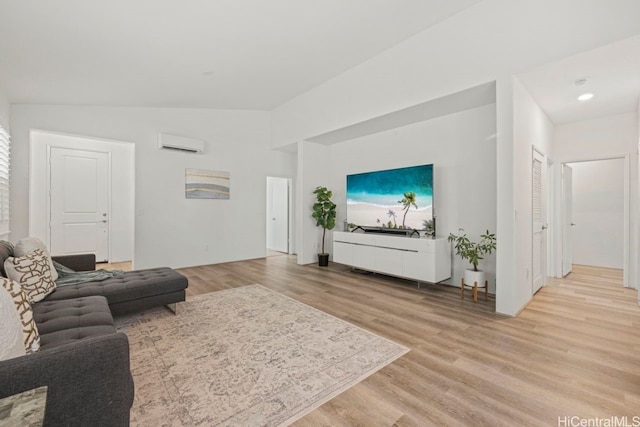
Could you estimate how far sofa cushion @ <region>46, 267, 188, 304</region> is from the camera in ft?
8.47

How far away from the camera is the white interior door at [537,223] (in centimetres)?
367

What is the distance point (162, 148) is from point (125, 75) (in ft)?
5.74

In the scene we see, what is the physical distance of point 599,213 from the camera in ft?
18.1

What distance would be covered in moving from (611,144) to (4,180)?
8.41 m

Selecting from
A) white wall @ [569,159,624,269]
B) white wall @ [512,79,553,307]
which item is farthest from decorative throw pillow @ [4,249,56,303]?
white wall @ [569,159,624,269]

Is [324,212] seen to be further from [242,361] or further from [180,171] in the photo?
[242,361]

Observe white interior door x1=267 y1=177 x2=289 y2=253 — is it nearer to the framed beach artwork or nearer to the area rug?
the framed beach artwork

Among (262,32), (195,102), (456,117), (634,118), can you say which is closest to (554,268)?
(634,118)

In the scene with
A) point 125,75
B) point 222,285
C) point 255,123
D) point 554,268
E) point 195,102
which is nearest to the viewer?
point 125,75

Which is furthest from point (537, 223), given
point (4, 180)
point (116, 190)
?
point (116, 190)

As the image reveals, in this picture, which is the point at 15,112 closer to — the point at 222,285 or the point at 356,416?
the point at 222,285

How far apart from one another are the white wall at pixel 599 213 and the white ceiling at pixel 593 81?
77.8 inches

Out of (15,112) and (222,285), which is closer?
(15,112)

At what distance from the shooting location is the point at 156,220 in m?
5.32
